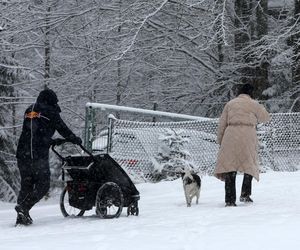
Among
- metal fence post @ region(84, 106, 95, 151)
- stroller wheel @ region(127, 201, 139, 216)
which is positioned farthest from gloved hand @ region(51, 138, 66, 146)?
metal fence post @ region(84, 106, 95, 151)

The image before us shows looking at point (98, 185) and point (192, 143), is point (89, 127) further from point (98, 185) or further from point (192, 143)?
point (98, 185)

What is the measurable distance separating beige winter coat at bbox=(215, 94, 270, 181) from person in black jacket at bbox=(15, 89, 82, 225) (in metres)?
2.25

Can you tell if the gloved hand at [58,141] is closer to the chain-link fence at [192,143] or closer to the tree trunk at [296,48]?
the chain-link fence at [192,143]

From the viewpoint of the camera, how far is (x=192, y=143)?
43.8 ft

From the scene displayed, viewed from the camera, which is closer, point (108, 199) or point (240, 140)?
point (108, 199)

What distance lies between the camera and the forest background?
1941 centimetres

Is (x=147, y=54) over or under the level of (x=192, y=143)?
over

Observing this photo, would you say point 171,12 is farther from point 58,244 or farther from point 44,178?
point 58,244

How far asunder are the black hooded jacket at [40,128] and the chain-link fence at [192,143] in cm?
373

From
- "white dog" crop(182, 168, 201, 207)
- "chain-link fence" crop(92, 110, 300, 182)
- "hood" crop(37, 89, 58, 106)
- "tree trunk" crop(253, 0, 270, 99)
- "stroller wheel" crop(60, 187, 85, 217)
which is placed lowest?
"stroller wheel" crop(60, 187, 85, 217)

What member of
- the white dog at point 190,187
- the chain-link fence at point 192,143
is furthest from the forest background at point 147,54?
the white dog at point 190,187

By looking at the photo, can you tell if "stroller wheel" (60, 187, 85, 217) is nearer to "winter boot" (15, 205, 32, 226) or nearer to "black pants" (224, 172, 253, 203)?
"winter boot" (15, 205, 32, 226)

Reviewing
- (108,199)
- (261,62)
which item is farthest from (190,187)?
(261,62)

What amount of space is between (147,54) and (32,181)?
13.6 metres
